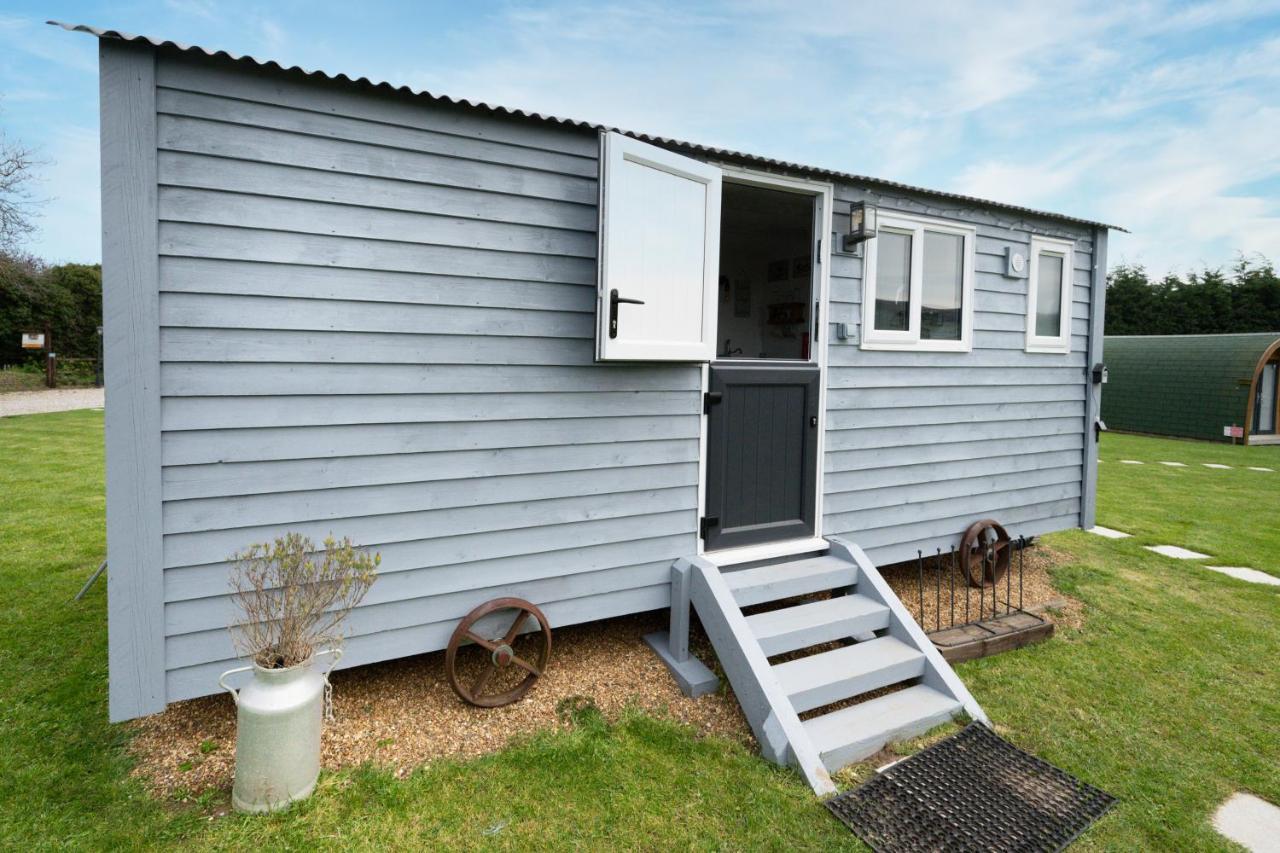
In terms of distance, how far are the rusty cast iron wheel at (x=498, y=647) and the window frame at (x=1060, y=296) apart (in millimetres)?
4107

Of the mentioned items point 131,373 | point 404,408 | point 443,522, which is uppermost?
point 131,373

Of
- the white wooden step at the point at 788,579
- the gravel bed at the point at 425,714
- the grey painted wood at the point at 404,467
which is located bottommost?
the gravel bed at the point at 425,714

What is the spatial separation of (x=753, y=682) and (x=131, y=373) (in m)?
2.71

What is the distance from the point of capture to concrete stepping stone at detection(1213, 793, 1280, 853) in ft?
7.38

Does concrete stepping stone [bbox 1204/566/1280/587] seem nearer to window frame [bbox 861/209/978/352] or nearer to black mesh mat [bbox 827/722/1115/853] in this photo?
window frame [bbox 861/209/978/352]

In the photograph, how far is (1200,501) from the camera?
24.9ft

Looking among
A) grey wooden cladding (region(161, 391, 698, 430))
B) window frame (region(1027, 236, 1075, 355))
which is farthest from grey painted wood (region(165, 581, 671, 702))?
window frame (region(1027, 236, 1075, 355))

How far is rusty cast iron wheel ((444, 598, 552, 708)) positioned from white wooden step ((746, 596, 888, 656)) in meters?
1.04

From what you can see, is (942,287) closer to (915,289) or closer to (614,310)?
(915,289)

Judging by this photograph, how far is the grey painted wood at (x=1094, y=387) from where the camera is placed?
503 centimetres

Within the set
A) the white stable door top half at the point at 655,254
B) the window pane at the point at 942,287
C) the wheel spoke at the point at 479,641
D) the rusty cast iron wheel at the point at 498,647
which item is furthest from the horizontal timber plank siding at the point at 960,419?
the wheel spoke at the point at 479,641

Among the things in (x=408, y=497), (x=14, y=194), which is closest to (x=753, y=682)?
(x=408, y=497)

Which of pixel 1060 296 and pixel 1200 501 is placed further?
pixel 1200 501

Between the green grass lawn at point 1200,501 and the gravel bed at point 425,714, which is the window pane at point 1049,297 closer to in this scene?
the green grass lawn at point 1200,501
